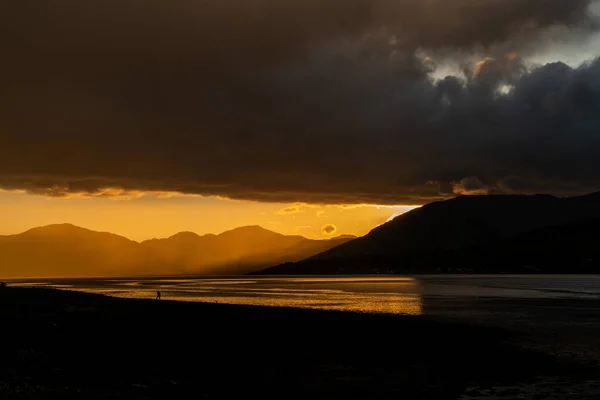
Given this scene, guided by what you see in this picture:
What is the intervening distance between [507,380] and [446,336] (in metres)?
18.6

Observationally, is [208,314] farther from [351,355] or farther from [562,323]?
[562,323]

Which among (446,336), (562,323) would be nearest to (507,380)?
(446,336)

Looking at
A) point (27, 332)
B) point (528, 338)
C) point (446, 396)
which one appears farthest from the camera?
point (528, 338)

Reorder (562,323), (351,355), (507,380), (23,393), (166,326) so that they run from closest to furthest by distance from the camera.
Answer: (23,393), (507,380), (351,355), (166,326), (562,323)

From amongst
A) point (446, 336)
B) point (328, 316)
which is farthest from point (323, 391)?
point (328, 316)

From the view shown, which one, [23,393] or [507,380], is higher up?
[23,393]

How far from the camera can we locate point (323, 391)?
30594mm

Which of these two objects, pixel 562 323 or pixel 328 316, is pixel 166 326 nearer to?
pixel 328 316

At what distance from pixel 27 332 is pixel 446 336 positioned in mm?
35496

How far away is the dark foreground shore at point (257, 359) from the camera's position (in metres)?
29.5

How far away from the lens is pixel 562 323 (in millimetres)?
63000

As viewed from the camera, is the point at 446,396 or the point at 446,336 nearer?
the point at 446,396

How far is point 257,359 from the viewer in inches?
1583

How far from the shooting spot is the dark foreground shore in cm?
2948
